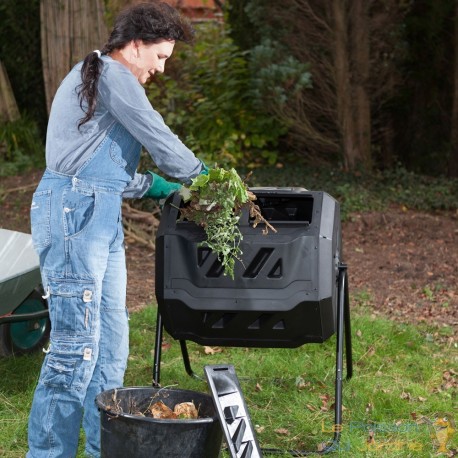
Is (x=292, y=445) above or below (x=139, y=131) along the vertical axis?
below

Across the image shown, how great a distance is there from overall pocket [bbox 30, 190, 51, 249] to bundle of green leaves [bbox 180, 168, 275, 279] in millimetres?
597

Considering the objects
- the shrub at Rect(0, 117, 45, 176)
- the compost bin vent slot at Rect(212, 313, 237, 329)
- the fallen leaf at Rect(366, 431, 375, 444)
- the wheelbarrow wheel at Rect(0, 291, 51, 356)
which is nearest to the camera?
the compost bin vent slot at Rect(212, 313, 237, 329)

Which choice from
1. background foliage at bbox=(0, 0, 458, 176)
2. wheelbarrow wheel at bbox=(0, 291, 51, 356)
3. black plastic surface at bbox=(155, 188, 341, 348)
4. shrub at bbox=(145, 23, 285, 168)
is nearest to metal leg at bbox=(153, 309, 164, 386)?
black plastic surface at bbox=(155, 188, 341, 348)

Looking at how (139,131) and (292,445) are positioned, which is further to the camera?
(292,445)

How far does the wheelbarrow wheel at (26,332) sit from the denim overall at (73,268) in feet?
6.24

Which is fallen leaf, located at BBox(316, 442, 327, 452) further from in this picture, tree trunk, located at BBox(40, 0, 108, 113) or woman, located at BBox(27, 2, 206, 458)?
tree trunk, located at BBox(40, 0, 108, 113)

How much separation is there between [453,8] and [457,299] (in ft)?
16.7

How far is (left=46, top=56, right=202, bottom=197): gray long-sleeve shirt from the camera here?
3.80m

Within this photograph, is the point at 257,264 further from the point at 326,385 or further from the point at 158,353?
the point at 326,385

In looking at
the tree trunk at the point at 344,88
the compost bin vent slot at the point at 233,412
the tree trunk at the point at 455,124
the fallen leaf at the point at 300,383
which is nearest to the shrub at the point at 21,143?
the tree trunk at the point at 344,88

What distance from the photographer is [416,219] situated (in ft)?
32.3

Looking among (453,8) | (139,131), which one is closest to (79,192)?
(139,131)

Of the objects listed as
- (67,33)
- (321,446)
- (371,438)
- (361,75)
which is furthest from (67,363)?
(361,75)

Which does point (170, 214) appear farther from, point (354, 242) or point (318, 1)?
point (318, 1)
